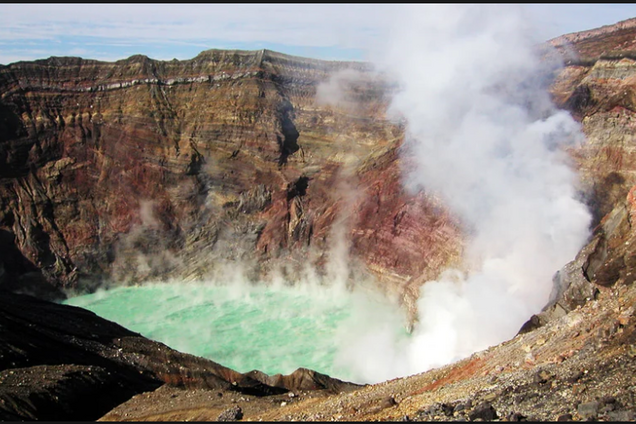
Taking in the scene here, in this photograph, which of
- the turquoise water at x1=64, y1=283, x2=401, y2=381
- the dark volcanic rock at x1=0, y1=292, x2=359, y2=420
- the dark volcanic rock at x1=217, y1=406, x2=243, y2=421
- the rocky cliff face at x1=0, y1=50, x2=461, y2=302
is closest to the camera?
the dark volcanic rock at x1=217, y1=406, x2=243, y2=421

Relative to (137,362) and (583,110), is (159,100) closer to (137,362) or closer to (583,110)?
(137,362)

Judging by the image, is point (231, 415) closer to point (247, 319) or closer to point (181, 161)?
point (247, 319)

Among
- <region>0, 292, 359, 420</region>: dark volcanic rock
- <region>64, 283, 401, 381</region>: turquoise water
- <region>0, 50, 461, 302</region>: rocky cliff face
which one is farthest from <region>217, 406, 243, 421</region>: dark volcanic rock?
<region>0, 50, 461, 302</region>: rocky cliff face

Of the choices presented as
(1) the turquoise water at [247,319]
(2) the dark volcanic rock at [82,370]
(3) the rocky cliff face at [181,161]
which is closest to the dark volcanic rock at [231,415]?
(2) the dark volcanic rock at [82,370]

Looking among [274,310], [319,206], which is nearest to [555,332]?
[274,310]

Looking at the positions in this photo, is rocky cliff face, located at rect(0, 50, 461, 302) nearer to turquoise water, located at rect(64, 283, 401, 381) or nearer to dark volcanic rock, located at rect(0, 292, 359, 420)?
turquoise water, located at rect(64, 283, 401, 381)
